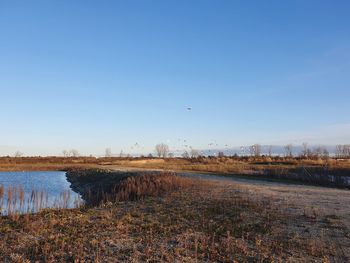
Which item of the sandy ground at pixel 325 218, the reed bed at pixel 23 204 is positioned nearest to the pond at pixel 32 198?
the reed bed at pixel 23 204

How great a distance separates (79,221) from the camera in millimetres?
14289

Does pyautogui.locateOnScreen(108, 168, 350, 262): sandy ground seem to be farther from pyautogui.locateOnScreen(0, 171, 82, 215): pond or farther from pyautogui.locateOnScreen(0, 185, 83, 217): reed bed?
pyautogui.locateOnScreen(0, 171, 82, 215): pond

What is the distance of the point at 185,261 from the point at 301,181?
93.9ft

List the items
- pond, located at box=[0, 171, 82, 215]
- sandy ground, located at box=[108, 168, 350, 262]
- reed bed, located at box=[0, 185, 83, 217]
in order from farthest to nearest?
1. pond, located at box=[0, 171, 82, 215]
2. reed bed, located at box=[0, 185, 83, 217]
3. sandy ground, located at box=[108, 168, 350, 262]

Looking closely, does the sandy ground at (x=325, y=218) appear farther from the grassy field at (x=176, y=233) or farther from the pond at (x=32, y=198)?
the pond at (x=32, y=198)

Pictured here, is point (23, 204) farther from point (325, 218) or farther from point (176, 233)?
point (325, 218)

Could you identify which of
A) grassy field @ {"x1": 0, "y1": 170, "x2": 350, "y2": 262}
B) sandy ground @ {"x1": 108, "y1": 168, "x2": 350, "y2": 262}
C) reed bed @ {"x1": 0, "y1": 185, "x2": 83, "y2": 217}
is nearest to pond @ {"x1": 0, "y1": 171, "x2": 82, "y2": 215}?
reed bed @ {"x1": 0, "y1": 185, "x2": 83, "y2": 217}

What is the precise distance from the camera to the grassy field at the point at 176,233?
1038 centimetres

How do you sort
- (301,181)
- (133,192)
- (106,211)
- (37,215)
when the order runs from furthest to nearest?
(301,181) → (133,192) → (106,211) → (37,215)

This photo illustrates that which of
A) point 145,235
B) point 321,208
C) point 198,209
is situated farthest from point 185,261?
point 321,208

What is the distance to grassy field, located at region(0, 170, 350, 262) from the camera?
10375mm

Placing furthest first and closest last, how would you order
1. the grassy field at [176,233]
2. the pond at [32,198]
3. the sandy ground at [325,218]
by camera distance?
the pond at [32,198] → the sandy ground at [325,218] → the grassy field at [176,233]

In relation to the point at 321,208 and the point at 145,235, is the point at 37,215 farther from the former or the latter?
the point at 321,208

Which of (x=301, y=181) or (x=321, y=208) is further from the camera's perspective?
(x=301, y=181)
